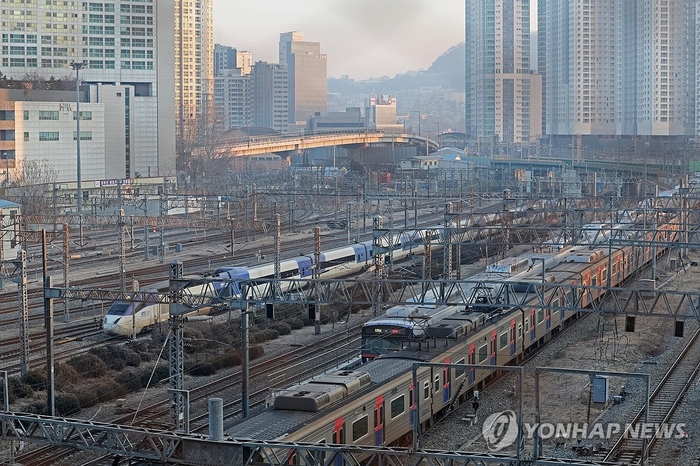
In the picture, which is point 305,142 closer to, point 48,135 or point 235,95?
point 48,135

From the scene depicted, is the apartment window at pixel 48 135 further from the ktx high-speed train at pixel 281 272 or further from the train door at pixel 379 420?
the train door at pixel 379 420

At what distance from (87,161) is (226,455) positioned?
126 feet

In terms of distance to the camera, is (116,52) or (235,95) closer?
(116,52)

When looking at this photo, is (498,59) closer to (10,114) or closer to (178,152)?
(178,152)

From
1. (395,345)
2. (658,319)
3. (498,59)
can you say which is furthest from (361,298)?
(498,59)

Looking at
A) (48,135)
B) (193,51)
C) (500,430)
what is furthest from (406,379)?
(193,51)

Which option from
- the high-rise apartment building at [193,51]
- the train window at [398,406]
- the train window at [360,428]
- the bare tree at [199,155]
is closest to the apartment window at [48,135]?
the bare tree at [199,155]

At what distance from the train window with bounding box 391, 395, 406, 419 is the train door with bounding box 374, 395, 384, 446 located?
276mm

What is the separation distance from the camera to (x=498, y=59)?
103 meters

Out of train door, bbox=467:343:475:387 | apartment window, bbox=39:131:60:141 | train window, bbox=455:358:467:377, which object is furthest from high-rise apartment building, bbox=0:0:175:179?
train window, bbox=455:358:467:377

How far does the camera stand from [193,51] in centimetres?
11825

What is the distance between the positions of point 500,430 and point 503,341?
3.33 m

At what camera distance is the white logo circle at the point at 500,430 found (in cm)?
1184


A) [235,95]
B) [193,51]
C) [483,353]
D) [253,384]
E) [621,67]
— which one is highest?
[193,51]
